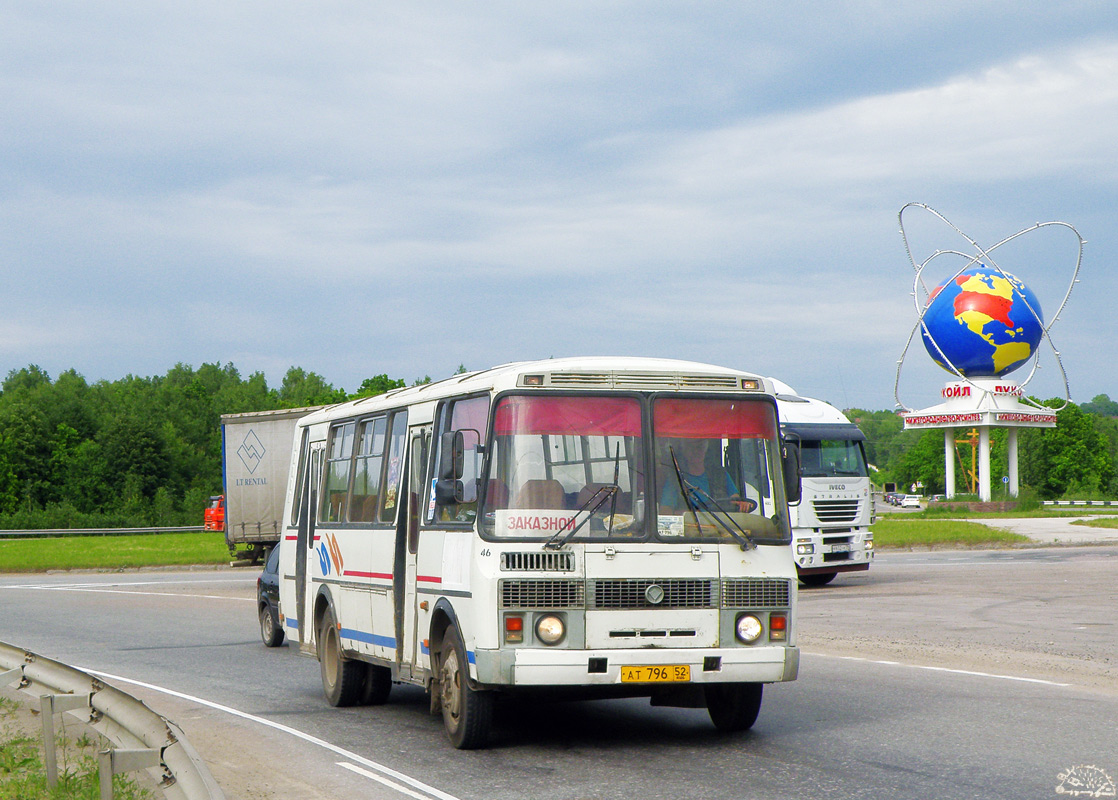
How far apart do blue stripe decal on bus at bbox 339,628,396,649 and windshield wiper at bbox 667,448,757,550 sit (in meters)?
3.04

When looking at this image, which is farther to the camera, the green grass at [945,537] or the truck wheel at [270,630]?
the green grass at [945,537]

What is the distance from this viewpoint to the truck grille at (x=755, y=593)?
9.12 m

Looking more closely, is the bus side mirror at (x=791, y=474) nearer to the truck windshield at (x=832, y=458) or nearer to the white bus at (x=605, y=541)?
the white bus at (x=605, y=541)

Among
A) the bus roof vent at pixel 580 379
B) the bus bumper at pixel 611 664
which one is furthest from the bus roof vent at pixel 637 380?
the bus bumper at pixel 611 664

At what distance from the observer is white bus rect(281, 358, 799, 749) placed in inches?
350

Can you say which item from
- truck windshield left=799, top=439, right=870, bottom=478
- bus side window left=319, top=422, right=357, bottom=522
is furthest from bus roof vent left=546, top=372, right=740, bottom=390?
truck windshield left=799, top=439, right=870, bottom=478

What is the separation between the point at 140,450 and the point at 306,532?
99.5 m

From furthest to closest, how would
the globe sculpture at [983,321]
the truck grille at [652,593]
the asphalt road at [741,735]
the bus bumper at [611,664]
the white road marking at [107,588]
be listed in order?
the globe sculpture at [983,321] < the white road marking at [107,588] < the truck grille at [652,593] < the bus bumper at [611,664] < the asphalt road at [741,735]

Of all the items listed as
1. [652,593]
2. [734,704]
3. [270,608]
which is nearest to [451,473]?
[652,593]

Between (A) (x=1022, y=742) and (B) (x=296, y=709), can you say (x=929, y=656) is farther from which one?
(B) (x=296, y=709)

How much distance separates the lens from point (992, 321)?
71.1 m

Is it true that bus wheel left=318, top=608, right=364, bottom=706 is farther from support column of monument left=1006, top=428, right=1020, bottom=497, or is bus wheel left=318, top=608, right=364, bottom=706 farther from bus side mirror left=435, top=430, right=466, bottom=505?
support column of monument left=1006, top=428, right=1020, bottom=497

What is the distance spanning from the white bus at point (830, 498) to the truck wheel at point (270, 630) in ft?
37.3

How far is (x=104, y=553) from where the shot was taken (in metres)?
47.6
